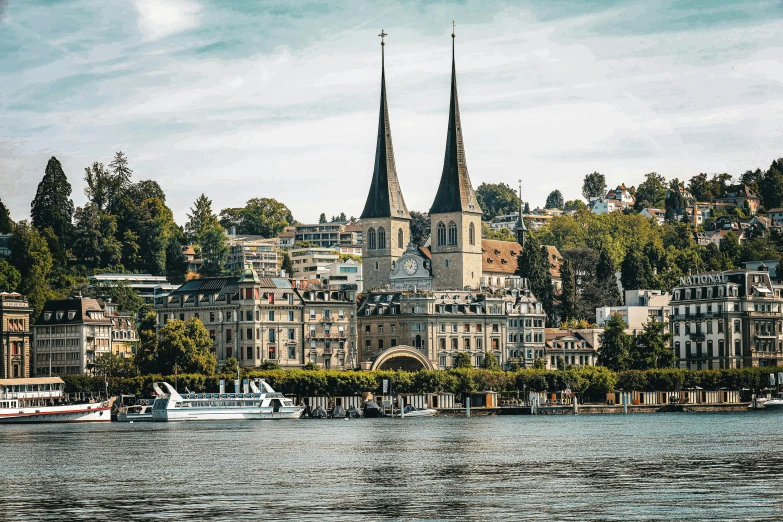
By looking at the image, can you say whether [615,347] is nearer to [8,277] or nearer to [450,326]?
[450,326]

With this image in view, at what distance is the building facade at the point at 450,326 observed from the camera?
583 feet

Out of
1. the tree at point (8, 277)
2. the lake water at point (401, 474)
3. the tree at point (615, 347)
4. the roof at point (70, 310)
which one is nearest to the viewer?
the lake water at point (401, 474)

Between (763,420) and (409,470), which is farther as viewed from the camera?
(763,420)

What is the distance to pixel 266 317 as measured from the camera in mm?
168625

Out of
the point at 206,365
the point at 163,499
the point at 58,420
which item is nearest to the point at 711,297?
the point at 206,365

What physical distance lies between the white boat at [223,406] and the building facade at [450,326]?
2186cm

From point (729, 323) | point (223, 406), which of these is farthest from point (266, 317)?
point (729, 323)

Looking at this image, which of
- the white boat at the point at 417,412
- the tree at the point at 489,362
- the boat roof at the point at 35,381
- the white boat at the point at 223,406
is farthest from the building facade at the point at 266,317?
the white boat at the point at 417,412

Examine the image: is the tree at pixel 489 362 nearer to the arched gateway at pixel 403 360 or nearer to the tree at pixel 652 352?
the arched gateway at pixel 403 360

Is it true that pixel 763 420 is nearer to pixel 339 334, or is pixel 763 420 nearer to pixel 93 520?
pixel 339 334

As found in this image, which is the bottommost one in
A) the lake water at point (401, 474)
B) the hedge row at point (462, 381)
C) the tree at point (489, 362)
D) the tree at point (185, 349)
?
the lake water at point (401, 474)

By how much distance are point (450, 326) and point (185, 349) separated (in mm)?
35614

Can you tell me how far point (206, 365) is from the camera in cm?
15662

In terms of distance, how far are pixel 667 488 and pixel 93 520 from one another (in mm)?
23069
